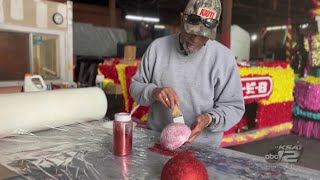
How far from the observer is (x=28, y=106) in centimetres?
146

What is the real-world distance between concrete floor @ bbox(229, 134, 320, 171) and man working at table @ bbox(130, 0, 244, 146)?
88.5 inches

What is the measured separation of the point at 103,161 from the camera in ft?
3.55

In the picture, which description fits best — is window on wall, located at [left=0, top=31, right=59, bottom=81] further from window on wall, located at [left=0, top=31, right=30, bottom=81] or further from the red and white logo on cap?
the red and white logo on cap

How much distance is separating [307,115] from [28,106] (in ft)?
13.5

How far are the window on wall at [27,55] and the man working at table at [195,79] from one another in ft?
6.11

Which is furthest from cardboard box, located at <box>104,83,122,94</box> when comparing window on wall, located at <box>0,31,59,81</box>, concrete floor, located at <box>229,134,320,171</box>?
concrete floor, located at <box>229,134,320,171</box>

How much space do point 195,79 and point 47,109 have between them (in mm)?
746

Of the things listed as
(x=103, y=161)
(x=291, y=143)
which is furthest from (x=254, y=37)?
(x=103, y=161)

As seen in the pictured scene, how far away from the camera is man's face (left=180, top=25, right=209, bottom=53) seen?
1.33m

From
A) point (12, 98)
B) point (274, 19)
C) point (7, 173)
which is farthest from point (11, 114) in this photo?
point (274, 19)

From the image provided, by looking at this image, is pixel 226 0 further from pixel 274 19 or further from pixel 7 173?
pixel 274 19

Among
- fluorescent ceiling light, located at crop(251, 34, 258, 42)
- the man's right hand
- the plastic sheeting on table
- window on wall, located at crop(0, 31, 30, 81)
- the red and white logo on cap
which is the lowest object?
the plastic sheeting on table

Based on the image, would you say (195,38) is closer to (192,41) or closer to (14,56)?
(192,41)

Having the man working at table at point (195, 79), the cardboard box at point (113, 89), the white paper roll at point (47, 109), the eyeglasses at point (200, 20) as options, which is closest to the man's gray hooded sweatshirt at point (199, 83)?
the man working at table at point (195, 79)
